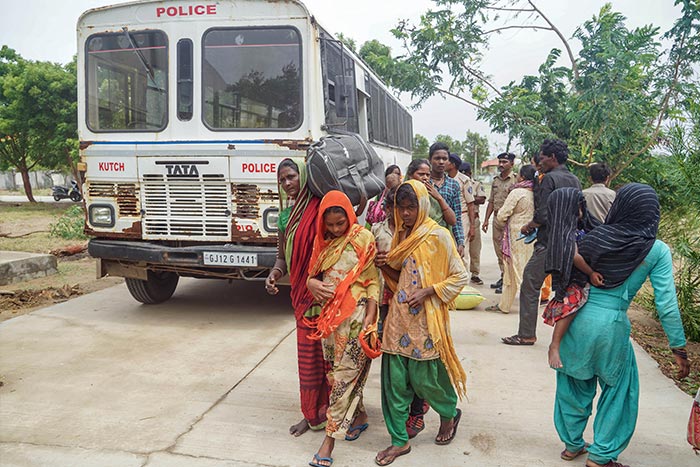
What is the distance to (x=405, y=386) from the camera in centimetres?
282

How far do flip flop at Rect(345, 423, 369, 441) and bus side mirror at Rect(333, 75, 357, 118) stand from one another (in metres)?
3.10

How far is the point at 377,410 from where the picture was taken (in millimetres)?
3502

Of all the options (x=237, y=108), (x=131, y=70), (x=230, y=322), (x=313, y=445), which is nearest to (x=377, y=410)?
(x=313, y=445)

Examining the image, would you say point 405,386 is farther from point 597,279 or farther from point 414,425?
point 597,279

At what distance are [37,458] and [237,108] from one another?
10.8 feet

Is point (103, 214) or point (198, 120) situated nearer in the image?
point (198, 120)

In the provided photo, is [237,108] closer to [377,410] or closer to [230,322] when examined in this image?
[230,322]

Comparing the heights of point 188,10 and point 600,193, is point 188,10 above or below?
above

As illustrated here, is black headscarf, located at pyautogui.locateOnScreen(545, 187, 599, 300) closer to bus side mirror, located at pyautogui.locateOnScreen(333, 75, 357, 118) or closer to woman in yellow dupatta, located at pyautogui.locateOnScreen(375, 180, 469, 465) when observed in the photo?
woman in yellow dupatta, located at pyautogui.locateOnScreen(375, 180, 469, 465)

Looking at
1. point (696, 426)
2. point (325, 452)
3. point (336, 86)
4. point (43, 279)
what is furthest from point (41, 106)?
point (696, 426)

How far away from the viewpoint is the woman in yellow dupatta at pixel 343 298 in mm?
2768

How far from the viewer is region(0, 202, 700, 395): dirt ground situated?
448 centimetres

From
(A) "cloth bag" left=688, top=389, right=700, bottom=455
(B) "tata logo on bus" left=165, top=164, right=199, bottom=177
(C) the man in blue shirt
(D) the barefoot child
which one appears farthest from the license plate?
(A) "cloth bag" left=688, top=389, right=700, bottom=455

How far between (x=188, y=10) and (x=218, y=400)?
11.6ft
